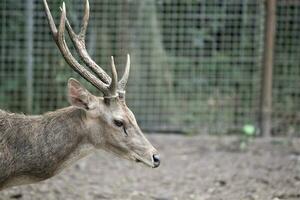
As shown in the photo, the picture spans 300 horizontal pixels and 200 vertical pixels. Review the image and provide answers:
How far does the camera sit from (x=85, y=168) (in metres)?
8.67

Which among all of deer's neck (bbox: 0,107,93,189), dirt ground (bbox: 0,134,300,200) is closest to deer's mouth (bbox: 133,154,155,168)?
deer's neck (bbox: 0,107,93,189)

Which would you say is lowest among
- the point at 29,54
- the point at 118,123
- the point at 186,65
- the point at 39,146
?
the point at 39,146

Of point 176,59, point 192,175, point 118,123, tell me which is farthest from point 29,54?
point 118,123

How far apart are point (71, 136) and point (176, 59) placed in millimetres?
5141

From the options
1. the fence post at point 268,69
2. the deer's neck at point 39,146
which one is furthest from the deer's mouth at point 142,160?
the fence post at point 268,69

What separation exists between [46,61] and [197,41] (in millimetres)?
2348

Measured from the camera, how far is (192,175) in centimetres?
841

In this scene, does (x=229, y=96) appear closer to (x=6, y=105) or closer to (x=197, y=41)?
Answer: (x=197, y=41)

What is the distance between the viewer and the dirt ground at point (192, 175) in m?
7.46

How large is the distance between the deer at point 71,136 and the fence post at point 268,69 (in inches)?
195

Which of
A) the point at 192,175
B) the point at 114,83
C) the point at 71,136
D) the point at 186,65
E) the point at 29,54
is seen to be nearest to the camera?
the point at 114,83

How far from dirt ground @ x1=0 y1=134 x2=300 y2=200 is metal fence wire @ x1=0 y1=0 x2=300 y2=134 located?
57 cm

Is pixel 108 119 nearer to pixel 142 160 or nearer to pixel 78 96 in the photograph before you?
pixel 78 96

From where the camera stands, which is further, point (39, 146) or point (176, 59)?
point (176, 59)
